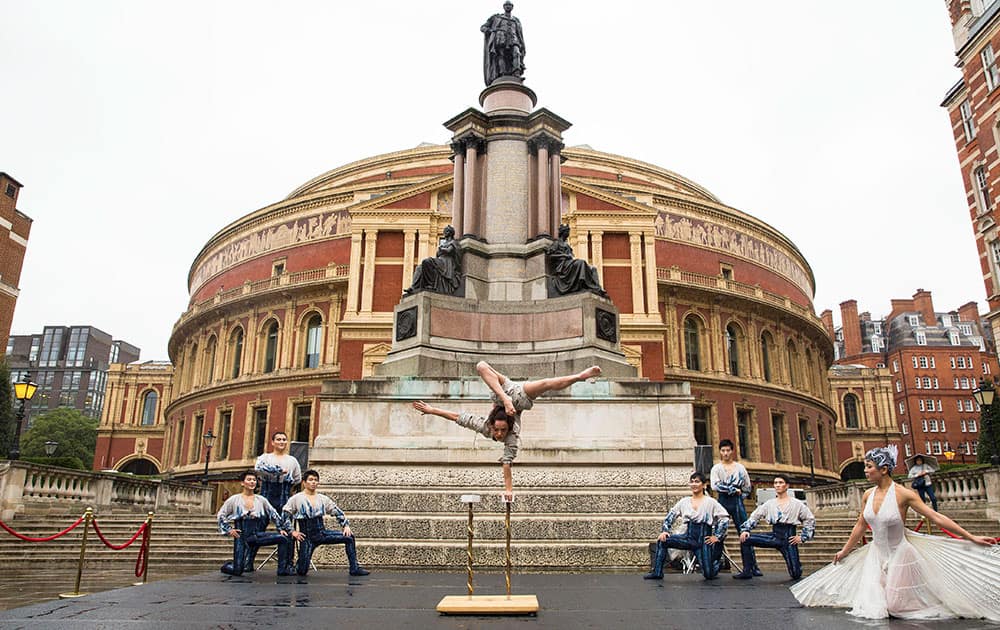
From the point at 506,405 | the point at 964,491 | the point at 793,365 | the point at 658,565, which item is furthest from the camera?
the point at 793,365

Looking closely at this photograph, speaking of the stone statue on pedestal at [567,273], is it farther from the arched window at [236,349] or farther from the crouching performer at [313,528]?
the arched window at [236,349]

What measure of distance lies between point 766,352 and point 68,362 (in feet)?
364

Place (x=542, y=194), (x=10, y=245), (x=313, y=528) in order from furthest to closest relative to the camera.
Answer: (x=10, y=245) → (x=542, y=194) → (x=313, y=528)

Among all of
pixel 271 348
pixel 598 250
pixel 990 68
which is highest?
pixel 990 68

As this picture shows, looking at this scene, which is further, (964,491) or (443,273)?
(964,491)

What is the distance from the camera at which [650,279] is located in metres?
36.8

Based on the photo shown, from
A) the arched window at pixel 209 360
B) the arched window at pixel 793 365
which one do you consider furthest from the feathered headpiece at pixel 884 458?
the arched window at pixel 209 360

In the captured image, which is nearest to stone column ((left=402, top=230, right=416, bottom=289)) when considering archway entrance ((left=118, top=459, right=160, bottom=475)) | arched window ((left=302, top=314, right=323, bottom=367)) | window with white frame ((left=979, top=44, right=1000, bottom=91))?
arched window ((left=302, top=314, right=323, bottom=367))

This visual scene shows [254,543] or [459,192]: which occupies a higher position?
[459,192]

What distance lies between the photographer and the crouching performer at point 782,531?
25.2 feet

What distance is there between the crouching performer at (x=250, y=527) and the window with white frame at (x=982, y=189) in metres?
35.0

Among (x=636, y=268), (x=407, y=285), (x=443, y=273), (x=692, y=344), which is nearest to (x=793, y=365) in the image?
(x=692, y=344)

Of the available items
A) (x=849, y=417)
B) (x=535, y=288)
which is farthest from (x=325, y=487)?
(x=849, y=417)

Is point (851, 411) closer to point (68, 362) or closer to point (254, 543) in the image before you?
point (254, 543)
